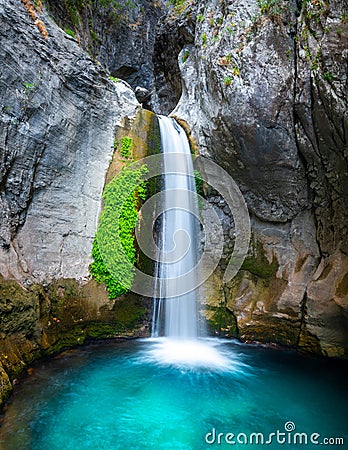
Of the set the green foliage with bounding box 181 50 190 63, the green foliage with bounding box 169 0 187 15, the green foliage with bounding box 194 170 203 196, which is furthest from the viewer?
the green foliage with bounding box 169 0 187 15

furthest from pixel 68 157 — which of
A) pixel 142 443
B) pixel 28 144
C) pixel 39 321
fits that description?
pixel 142 443

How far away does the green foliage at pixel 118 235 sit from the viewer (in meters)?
7.59

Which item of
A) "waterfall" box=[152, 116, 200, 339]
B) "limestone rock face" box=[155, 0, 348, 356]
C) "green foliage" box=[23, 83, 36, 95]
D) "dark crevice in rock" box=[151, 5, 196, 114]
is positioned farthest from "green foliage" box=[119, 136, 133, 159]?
"dark crevice in rock" box=[151, 5, 196, 114]

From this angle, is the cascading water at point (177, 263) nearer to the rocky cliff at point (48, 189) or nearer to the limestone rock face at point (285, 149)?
the rocky cliff at point (48, 189)

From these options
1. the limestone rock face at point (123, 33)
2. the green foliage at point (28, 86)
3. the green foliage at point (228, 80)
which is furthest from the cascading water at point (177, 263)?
the limestone rock face at point (123, 33)

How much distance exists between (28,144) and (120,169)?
2.38 m

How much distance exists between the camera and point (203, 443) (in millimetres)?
4305

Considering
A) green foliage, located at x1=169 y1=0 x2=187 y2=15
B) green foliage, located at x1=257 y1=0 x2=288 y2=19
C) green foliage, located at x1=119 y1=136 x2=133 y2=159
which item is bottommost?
green foliage, located at x1=119 y1=136 x2=133 y2=159

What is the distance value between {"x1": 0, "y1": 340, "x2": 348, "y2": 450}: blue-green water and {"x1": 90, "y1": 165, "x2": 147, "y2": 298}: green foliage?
1.55m

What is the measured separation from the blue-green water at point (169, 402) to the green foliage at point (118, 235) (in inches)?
61.2

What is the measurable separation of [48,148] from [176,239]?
149 inches

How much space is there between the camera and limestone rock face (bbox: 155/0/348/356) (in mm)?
6262

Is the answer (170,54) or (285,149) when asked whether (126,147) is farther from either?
(170,54)

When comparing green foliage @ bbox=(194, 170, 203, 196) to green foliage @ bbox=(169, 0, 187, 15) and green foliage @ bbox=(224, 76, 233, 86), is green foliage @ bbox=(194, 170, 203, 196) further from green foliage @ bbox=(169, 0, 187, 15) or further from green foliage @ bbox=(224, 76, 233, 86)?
green foliage @ bbox=(169, 0, 187, 15)
